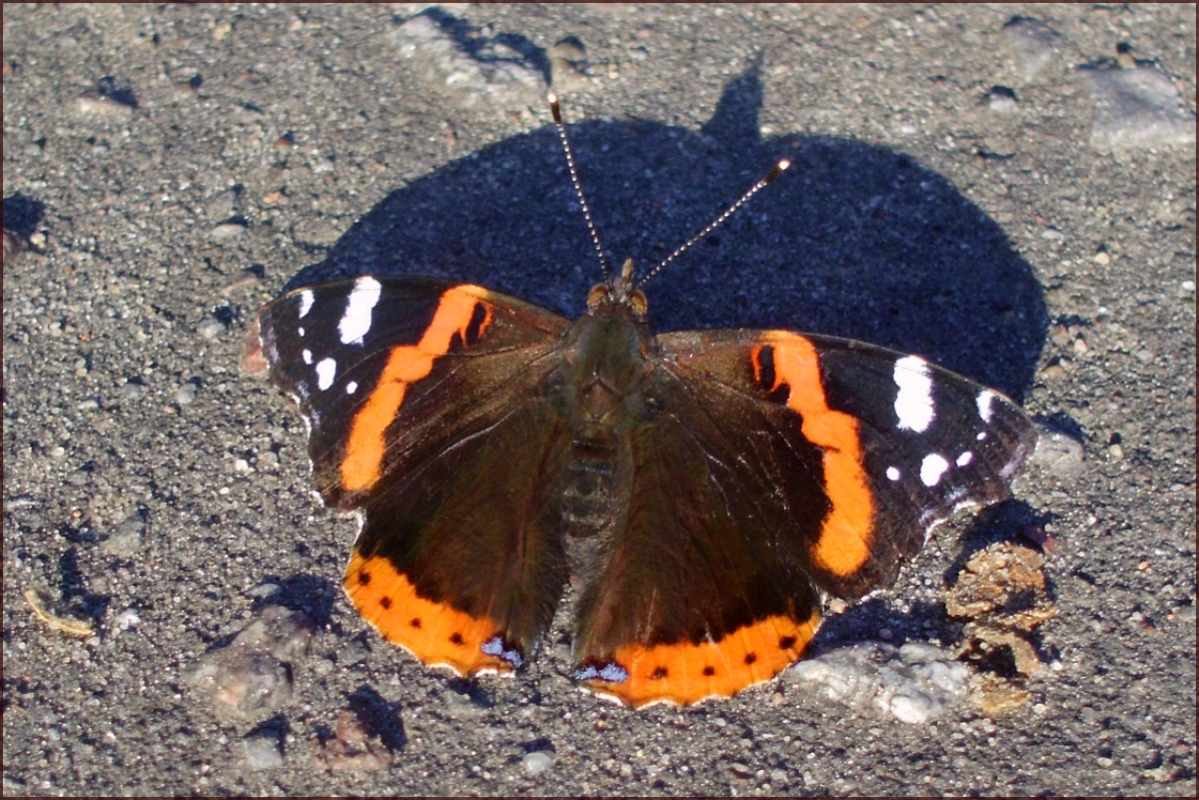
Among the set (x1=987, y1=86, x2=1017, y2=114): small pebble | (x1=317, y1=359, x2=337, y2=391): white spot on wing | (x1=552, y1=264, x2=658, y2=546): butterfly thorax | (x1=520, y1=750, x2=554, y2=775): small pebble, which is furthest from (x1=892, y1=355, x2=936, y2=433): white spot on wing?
(x1=987, y1=86, x2=1017, y2=114): small pebble

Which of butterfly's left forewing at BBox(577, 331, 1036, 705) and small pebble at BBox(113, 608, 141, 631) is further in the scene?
small pebble at BBox(113, 608, 141, 631)

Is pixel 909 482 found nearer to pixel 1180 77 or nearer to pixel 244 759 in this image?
pixel 244 759

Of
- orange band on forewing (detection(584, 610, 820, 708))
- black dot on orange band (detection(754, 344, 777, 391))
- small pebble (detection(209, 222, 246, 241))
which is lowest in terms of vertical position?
orange band on forewing (detection(584, 610, 820, 708))

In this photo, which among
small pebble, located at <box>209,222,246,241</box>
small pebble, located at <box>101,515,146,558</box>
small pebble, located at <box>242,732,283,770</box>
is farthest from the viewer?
small pebble, located at <box>209,222,246,241</box>

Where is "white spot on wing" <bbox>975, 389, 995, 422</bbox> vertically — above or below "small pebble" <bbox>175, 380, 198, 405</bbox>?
above

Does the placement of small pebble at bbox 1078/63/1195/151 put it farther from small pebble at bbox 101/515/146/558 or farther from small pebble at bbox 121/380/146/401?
small pebble at bbox 101/515/146/558

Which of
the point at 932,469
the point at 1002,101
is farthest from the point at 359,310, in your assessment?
the point at 1002,101

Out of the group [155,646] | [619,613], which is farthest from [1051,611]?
[155,646]

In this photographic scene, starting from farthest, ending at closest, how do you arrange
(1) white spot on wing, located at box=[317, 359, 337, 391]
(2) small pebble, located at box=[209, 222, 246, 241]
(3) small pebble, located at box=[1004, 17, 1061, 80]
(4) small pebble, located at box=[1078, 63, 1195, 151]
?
(3) small pebble, located at box=[1004, 17, 1061, 80] < (4) small pebble, located at box=[1078, 63, 1195, 151] < (2) small pebble, located at box=[209, 222, 246, 241] < (1) white spot on wing, located at box=[317, 359, 337, 391]
